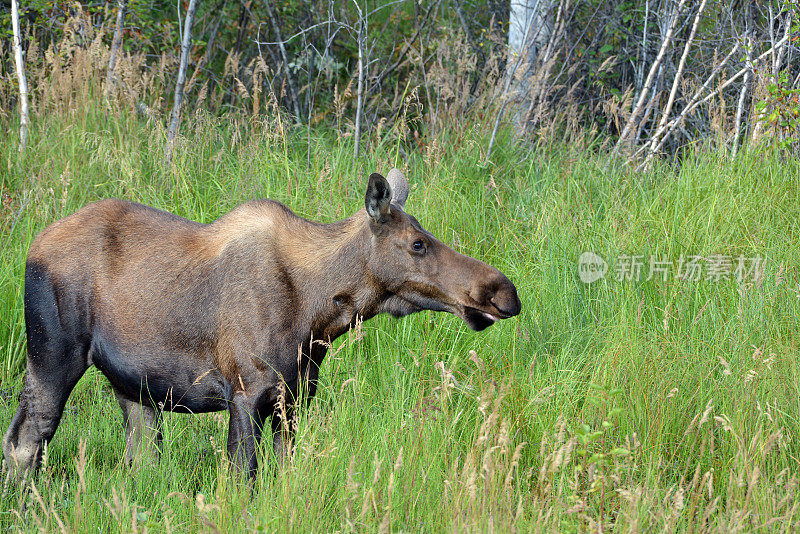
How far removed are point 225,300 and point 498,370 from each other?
5.92ft

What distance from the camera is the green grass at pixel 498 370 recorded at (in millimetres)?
3318

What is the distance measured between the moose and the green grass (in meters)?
0.25

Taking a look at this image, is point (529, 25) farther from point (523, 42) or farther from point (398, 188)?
point (398, 188)

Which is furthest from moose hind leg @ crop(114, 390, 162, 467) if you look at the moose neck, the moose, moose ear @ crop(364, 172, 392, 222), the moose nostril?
the moose nostril

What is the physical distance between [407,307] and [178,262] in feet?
3.99

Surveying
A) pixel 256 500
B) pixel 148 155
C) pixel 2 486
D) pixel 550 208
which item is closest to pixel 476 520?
pixel 256 500

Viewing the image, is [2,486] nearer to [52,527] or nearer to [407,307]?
[52,527]

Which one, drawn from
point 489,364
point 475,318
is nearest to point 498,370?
point 489,364

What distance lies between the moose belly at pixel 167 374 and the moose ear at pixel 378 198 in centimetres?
112

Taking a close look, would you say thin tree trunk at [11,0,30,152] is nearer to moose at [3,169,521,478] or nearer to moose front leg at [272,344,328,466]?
moose at [3,169,521,478]

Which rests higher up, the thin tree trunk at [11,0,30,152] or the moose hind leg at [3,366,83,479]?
the thin tree trunk at [11,0,30,152]

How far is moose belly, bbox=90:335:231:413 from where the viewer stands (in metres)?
4.12

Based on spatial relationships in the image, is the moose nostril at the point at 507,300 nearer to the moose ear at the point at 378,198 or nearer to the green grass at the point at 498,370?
the green grass at the point at 498,370

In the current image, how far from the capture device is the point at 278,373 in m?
3.83
